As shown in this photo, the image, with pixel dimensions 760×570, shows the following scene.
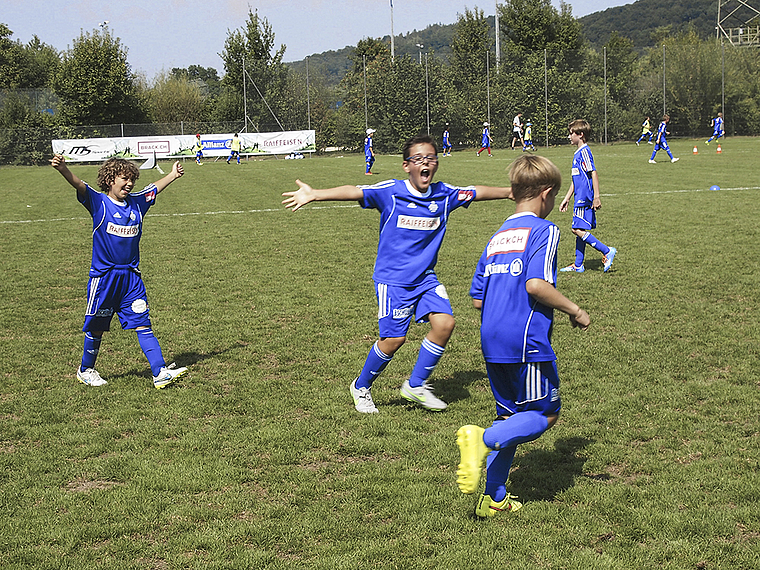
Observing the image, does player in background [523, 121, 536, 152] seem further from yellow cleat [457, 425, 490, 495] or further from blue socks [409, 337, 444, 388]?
yellow cleat [457, 425, 490, 495]

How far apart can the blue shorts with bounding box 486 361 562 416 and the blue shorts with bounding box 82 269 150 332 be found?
361 centimetres

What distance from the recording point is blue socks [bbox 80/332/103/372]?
6.38 m

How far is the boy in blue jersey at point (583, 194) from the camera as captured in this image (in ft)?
32.2

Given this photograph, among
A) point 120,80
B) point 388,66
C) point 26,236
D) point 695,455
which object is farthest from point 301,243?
point 120,80

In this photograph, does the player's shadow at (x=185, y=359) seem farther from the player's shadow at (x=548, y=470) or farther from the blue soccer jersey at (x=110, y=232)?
the player's shadow at (x=548, y=470)

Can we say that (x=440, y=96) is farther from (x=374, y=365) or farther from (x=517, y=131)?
(x=374, y=365)

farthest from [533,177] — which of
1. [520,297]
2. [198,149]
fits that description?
[198,149]

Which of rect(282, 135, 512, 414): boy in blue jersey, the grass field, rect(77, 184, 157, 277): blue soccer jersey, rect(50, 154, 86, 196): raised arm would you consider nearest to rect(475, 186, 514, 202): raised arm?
rect(282, 135, 512, 414): boy in blue jersey

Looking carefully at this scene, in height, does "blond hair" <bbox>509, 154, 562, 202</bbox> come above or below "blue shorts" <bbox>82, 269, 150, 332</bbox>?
above

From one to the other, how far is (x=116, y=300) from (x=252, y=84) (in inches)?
1595

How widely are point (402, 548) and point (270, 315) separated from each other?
5.23 meters

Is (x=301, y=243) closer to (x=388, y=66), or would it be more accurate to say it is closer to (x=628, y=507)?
(x=628, y=507)

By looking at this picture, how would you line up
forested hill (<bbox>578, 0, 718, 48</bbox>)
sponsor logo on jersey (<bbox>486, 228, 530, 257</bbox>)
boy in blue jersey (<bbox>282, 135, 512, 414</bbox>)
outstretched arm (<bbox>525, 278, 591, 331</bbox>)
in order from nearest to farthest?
outstretched arm (<bbox>525, 278, 591, 331</bbox>) < sponsor logo on jersey (<bbox>486, 228, 530, 257</bbox>) < boy in blue jersey (<bbox>282, 135, 512, 414</bbox>) < forested hill (<bbox>578, 0, 718, 48</bbox>)

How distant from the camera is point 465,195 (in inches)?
217
